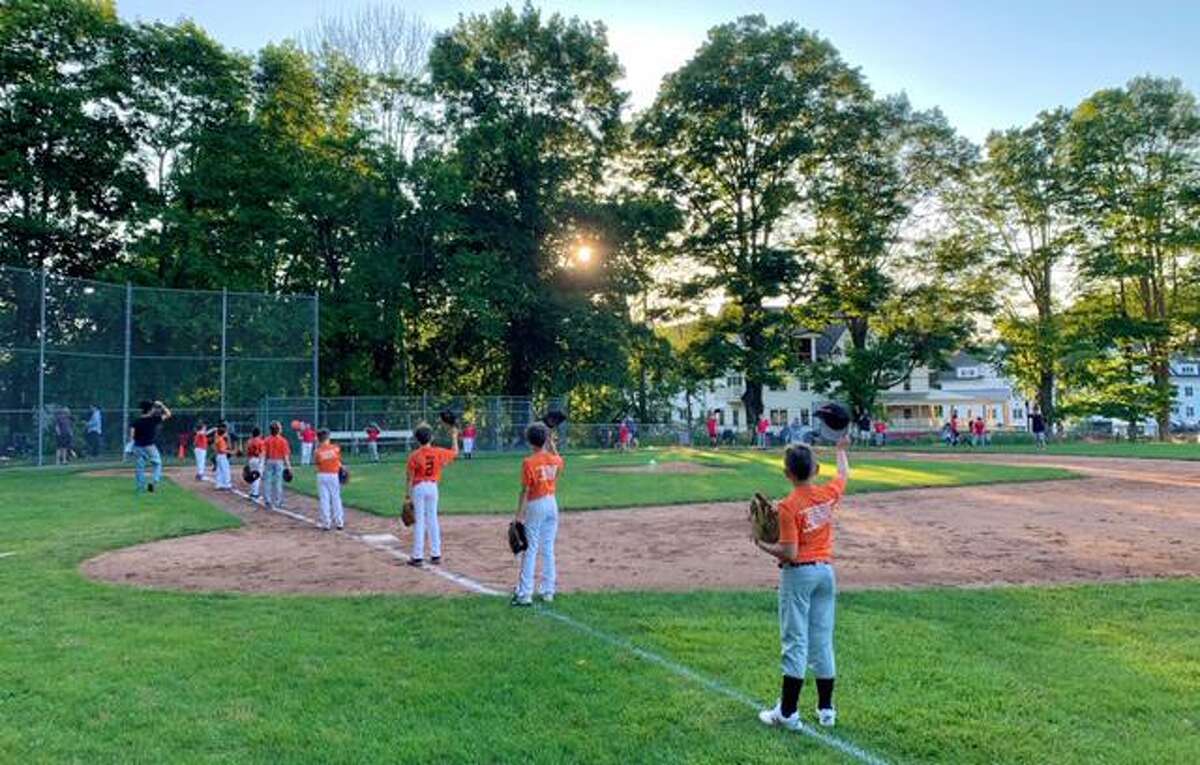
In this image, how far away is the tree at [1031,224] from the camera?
49.5 meters

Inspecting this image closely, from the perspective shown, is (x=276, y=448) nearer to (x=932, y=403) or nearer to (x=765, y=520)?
(x=765, y=520)

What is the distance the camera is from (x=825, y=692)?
512cm

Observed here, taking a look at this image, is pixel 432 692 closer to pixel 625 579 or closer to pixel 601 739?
pixel 601 739

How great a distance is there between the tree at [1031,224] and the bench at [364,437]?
35.5 m

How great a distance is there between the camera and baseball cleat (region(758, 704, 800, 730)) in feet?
16.2

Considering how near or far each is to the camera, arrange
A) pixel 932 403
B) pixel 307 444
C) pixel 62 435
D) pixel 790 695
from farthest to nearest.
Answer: pixel 932 403 < pixel 307 444 < pixel 62 435 < pixel 790 695

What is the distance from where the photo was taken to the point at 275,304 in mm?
32062

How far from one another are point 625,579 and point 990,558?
4919 millimetres

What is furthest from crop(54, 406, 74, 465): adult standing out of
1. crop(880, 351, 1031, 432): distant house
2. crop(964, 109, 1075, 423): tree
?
crop(880, 351, 1031, 432): distant house

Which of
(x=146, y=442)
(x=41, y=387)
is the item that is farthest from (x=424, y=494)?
(x=41, y=387)

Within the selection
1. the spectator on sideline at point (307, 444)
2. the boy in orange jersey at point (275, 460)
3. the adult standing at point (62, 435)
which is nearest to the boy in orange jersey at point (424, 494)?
the boy in orange jersey at point (275, 460)

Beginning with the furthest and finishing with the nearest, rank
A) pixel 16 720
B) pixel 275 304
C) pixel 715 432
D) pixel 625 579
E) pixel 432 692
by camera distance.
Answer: pixel 715 432 < pixel 275 304 < pixel 625 579 < pixel 432 692 < pixel 16 720

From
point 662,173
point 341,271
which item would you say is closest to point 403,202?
point 341,271

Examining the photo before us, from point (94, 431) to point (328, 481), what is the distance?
17944mm
